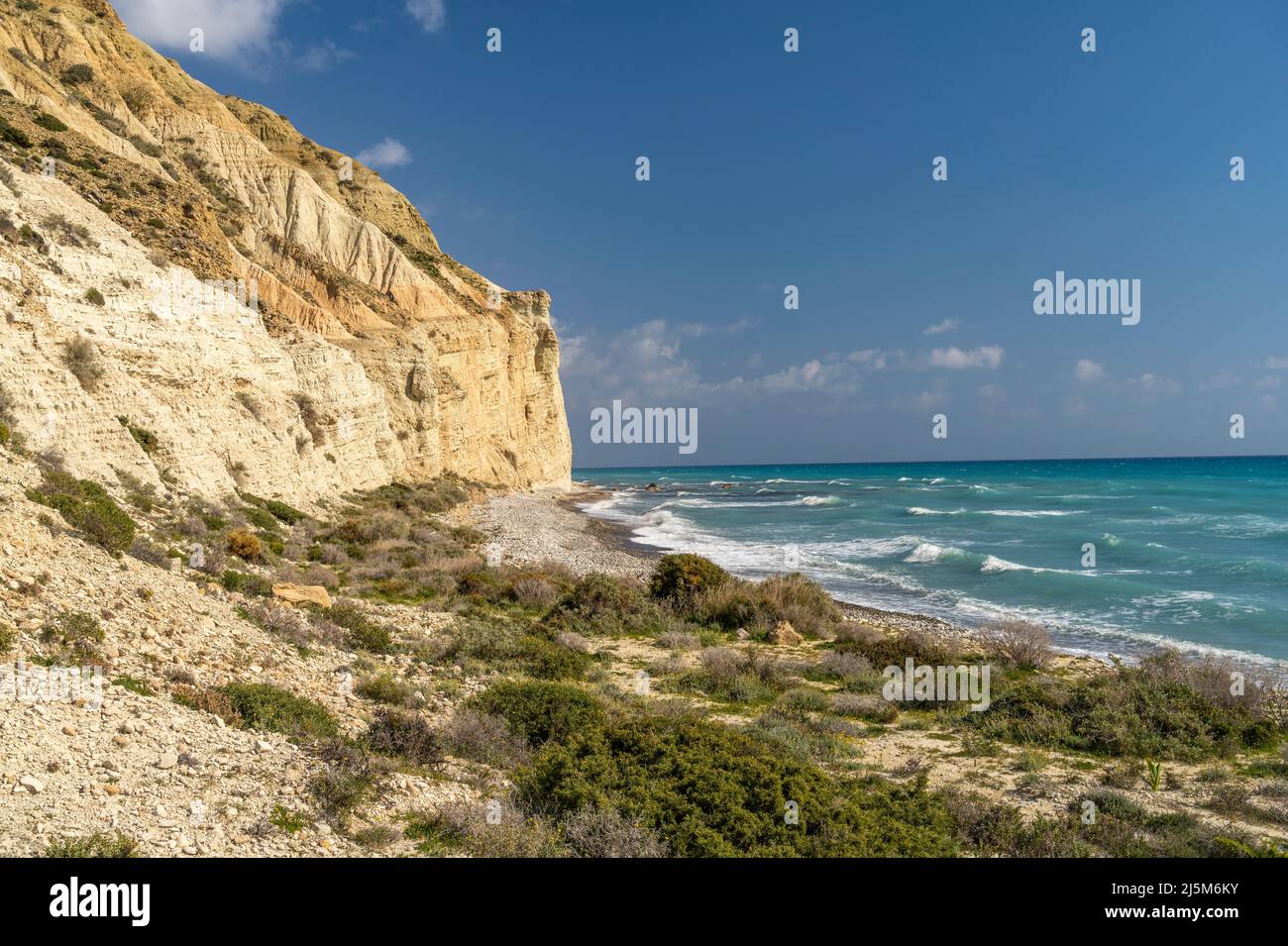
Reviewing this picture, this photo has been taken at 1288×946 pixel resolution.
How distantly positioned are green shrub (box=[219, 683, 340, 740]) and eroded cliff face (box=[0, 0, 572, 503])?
30.2 feet

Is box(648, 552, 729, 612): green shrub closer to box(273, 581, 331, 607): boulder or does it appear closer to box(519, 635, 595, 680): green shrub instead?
box(519, 635, 595, 680): green shrub

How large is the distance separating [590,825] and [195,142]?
44.9 metres

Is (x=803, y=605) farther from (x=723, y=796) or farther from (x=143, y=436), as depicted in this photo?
(x=143, y=436)

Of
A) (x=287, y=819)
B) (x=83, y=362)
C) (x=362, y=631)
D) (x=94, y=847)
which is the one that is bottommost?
(x=287, y=819)

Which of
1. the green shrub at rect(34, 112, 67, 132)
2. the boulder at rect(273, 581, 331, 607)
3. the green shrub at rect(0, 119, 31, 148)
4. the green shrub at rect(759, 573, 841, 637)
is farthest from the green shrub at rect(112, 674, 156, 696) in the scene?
the green shrub at rect(34, 112, 67, 132)

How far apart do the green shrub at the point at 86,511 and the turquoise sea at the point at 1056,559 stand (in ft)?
56.8

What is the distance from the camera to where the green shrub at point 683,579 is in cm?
1553

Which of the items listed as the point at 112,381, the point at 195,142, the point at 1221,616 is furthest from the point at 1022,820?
the point at 195,142

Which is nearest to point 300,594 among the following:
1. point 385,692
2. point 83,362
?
point 385,692

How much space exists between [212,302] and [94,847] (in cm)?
2223

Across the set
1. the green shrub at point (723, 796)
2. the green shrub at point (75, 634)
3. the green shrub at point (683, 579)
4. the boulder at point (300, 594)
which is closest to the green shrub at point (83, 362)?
the boulder at point (300, 594)

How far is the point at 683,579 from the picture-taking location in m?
15.9

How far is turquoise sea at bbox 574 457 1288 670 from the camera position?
55.0 feet
